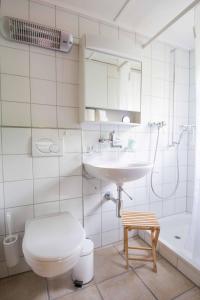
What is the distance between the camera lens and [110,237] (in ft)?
5.54

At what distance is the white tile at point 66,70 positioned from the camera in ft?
4.51

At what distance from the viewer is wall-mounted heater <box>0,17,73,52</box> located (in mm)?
1158

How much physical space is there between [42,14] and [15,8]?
0.19 metres

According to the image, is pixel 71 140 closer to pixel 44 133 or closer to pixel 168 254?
pixel 44 133

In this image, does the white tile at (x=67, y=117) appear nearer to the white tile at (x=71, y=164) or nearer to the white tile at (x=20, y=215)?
the white tile at (x=71, y=164)

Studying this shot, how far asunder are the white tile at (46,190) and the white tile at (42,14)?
1.29 m

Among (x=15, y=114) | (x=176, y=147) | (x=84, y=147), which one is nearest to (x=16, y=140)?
(x=15, y=114)

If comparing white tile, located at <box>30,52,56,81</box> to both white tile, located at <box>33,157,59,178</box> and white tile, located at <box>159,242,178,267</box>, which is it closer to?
white tile, located at <box>33,157,59,178</box>

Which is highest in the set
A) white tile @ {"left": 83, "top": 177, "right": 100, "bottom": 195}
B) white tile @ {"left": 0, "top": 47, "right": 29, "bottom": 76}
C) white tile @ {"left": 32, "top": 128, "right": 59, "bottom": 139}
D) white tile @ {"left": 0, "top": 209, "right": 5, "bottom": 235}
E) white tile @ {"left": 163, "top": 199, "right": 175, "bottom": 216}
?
white tile @ {"left": 0, "top": 47, "right": 29, "bottom": 76}

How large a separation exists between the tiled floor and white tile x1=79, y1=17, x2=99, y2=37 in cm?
205

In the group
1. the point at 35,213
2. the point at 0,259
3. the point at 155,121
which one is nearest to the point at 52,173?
the point at 35,213

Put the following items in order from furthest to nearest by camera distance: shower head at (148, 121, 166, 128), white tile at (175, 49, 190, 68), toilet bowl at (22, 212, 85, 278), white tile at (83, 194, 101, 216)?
white tile at (175, 49, 190, 68)
shower head at (148, 121, 166, 128)
white tile at (83, 194, 101, 216)
toilet bowl at (22, 212, 85, 278)

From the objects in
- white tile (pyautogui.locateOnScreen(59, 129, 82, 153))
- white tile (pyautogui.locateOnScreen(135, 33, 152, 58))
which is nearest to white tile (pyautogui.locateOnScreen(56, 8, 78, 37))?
white tile (pyautogui.locateOnScreen(135, 33, 152, 58))

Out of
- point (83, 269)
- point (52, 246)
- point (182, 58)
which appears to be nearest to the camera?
point (52, 246)
